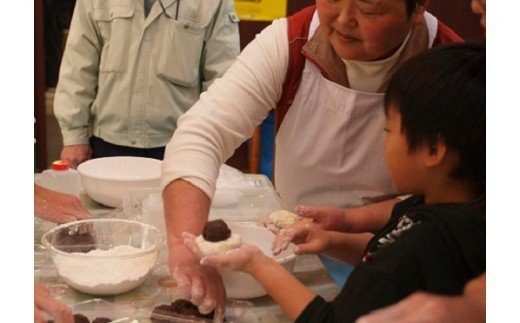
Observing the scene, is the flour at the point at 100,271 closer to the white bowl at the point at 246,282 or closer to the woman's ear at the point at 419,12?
the white bowl at the point at 246,282

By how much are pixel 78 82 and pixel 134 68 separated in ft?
0.55

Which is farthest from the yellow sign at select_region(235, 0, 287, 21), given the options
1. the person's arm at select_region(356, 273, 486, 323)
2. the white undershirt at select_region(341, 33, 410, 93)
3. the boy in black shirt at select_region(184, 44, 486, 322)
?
the person's arm at select_region(356, 273, 486, 323)

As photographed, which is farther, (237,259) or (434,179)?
(237,259)

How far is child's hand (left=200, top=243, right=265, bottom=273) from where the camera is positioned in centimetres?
68

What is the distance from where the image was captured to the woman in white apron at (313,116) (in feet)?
2.62

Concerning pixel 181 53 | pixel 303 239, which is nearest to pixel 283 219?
pixel 303 239

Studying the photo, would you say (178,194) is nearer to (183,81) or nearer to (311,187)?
(311,187)

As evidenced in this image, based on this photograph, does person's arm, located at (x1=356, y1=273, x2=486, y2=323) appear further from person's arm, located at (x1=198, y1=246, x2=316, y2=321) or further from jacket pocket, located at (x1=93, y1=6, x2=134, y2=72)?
jacket pocket, located at (x1=93, y1=6, x2=134, y2=72)

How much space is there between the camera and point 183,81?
165 cm

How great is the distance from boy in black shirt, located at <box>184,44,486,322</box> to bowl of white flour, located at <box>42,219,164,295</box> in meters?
0.30

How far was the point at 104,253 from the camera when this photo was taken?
783mm

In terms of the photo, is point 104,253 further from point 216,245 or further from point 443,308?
point 443,308

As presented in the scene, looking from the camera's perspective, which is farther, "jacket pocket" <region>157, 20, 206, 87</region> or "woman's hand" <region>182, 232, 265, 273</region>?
"jacket pocket" <region>157, 20, 206, 87</region>
